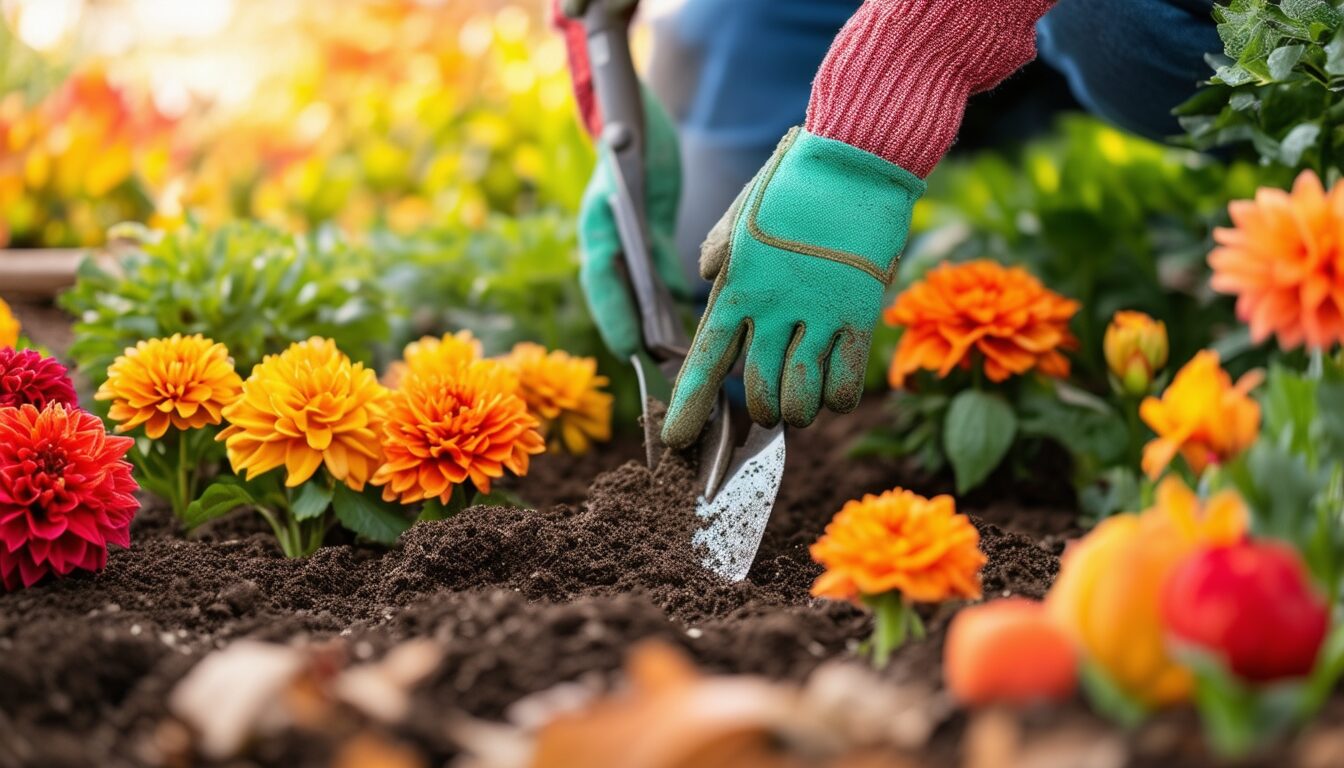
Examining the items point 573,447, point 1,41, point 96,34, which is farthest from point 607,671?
point 96,34

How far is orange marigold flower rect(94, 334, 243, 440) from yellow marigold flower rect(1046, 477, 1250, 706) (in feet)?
3.36

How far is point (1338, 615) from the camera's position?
3.06ft

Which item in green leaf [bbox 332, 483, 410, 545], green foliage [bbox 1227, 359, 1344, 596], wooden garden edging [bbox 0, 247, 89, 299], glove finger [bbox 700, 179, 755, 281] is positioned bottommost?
green leaf [bbox 332, 483, 410, 545]

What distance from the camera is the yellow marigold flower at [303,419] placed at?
4.72 ft

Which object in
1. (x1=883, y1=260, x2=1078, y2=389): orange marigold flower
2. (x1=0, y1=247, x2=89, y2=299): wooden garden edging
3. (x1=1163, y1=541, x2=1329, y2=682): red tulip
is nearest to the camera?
(x1=1163, y1=541, x2=1329, y2=682): red tulip

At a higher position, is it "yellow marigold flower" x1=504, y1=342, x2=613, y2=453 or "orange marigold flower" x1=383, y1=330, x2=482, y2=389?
"orange marigold flower" x1=383, y1=330, x2=482, y2=389

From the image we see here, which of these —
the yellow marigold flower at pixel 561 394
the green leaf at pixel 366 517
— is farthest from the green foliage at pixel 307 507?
the yellow marigold flower at pixel 561 394

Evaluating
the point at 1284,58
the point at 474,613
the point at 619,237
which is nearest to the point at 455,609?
the point at 474,613

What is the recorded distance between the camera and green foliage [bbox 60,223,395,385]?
1.81 metres

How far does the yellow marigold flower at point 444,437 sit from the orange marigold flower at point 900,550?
1.77 feet

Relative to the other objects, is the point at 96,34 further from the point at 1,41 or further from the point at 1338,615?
the point at 1338,615

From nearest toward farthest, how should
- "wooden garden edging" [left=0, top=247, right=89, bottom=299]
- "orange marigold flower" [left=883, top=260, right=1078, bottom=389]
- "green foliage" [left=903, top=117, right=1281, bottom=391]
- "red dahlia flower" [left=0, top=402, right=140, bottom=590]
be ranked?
"red dahlia flower" [left=0, top=402, right=140, bottom=590]
"orange marigold flower" [left=883, top=260, right=1078, bottom=389]
"green foliage" [left=903, top=117, right=1281, bottom=391]
"wooden garden edging" [left=0, top=247, right=89, bottom=299]

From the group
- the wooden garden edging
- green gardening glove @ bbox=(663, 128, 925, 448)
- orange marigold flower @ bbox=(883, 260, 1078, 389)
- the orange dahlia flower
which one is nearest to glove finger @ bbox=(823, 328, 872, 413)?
green gardening glove @ bbox=(663, 128, 925, 448)

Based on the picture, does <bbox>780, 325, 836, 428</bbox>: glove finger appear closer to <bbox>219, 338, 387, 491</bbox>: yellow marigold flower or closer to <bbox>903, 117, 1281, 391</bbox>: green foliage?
<bbox>219, 338, 387, 491</bbox>: yellow marigold flower
